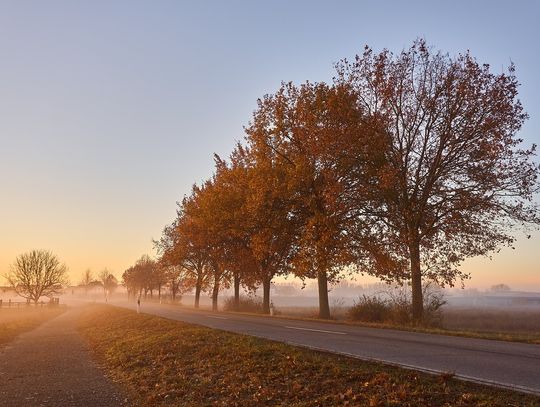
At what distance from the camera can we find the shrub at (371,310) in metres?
24.0

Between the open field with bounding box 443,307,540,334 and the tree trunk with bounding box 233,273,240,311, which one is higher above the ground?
the tree trunk with bounding box 233,273,240,311

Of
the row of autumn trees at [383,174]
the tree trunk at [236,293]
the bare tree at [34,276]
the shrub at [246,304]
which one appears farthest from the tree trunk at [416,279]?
the bare tree at [34,276]

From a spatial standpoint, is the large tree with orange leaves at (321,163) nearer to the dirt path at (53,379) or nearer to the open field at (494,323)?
the open field at (494,323)

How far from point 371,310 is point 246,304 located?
776 inches

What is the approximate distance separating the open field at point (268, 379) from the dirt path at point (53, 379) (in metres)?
0.72

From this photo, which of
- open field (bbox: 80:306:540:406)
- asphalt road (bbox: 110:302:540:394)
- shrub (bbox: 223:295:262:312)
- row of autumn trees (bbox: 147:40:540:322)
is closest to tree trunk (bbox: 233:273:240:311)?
shrub (bbox: 223:295:262:312)

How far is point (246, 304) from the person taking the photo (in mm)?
42094

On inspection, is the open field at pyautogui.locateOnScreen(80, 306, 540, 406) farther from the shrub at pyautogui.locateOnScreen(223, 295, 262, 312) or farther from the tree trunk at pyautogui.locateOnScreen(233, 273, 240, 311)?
the tree trunk at pyautogui.locateOnScreen(233, 273, 240, 311)

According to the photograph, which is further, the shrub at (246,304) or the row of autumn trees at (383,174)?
the shrub at (246,304)

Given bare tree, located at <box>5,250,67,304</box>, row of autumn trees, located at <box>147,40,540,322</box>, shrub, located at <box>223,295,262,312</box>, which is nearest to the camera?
row of autumn trees, located at <box>147,40,540,322</box>

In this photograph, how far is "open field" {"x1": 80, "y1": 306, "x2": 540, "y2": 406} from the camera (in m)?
7.45

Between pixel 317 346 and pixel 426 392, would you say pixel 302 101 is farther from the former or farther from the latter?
pixel 426 392

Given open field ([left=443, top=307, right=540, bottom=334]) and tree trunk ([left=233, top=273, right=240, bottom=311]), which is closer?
open field ([left=443, top=307, right=540, bottom=334])

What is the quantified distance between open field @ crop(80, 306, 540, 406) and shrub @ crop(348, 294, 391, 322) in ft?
33.5
